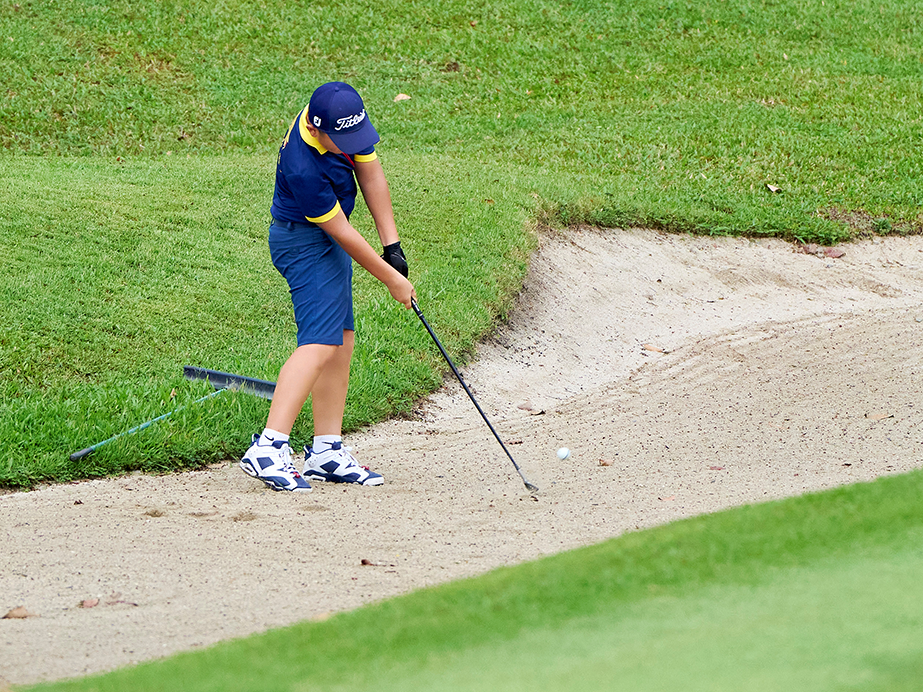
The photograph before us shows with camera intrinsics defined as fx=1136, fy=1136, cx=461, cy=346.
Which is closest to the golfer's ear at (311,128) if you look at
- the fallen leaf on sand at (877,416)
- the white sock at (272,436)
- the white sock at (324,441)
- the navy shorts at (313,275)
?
the navy shorts at (313,275)

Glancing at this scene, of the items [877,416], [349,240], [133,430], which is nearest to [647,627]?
[349,240]

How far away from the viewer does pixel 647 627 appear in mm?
3240

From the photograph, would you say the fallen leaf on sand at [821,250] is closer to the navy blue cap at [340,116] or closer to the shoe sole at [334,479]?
the shoe sole at [334,479]

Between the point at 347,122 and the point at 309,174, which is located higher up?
the point at 347,122

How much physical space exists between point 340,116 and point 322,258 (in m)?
0.74

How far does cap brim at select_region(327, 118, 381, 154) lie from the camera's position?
17.5ft

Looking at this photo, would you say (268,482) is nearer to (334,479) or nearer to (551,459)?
(334,479)

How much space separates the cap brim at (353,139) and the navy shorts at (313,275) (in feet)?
1.52

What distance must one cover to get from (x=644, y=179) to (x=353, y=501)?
8.03m

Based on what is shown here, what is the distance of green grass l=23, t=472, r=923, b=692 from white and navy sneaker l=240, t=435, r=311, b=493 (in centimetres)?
197

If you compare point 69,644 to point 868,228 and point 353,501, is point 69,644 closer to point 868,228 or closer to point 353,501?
point 353,501

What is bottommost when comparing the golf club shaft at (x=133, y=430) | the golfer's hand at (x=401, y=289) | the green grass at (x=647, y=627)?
the golf club shaft at (x=133, y=430)

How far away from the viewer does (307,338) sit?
222 inches

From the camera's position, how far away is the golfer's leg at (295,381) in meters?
5.58
